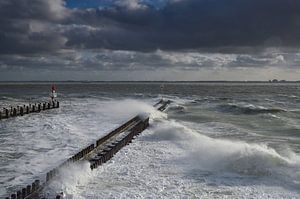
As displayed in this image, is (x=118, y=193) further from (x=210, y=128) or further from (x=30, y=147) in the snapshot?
(x=210, y=128)

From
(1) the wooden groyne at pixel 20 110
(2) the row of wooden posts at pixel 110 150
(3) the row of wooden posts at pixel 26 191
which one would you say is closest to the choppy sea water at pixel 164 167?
(2) the row of wooden posts at pixel 110 150

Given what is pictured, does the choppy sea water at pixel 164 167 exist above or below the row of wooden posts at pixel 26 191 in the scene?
below

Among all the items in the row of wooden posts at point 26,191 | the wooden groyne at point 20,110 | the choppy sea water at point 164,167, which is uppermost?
the row of wooden posts at point 26,191

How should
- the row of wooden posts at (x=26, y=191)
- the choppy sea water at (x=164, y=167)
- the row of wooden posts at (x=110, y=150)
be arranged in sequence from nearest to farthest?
the row of wooden posts at (x=26, y=191) < the choppy sea water at (x=164, y=167) < the row of wooden posts at (x=110, y=150)

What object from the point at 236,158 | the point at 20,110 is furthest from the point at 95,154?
the point at 20,110

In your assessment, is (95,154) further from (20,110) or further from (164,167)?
(20,110)

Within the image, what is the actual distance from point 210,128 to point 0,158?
49.9 feet

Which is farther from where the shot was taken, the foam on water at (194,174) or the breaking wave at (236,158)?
the breaking wave at (236,158)

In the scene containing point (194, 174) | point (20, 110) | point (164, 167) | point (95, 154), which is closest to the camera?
point (194, 174)

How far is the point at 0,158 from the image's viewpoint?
1736cm

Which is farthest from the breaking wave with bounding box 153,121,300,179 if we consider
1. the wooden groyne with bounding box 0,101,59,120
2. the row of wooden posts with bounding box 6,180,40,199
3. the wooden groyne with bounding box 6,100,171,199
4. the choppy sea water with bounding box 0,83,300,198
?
the wooden groyne with bounding box 0,101,59,120

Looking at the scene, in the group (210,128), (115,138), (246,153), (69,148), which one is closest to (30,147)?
(69,148)

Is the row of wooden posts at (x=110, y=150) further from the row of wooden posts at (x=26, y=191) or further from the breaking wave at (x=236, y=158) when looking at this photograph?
the row of wooden posts at (x=26, y=191)

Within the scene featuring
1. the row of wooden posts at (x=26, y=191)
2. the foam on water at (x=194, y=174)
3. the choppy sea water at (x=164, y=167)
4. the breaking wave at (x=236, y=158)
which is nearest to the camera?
the row of wooden posts at (x=26, y=191)
